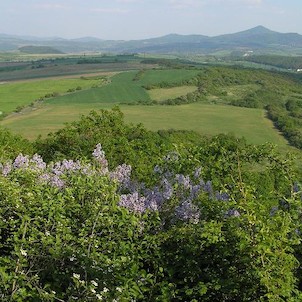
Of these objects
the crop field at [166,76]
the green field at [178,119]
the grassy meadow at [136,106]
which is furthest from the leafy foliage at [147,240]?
the crop field at [166,76]

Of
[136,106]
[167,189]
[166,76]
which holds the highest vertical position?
[167,189]

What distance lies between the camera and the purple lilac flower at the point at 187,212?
7.90m

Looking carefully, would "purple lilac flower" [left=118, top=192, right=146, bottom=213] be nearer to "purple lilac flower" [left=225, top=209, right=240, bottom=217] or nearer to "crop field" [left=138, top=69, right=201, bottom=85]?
"purple lilac flower" [left=225, top=209, right=240, bottom=217]

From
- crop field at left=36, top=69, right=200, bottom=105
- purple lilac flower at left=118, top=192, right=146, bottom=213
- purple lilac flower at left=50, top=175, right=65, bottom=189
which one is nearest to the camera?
purple lilac flower at left=118, top=192, right=146, bottom=213

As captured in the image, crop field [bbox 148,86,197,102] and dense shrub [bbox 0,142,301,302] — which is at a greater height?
dense shrub [bbox 0,142,301,302]

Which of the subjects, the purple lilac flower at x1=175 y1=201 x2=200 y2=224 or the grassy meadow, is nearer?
the purple lilac flower at x1=175 y1=201 x2=200 y2=224

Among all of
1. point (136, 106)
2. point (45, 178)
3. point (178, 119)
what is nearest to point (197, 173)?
point (45, 178)

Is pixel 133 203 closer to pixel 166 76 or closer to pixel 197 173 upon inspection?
pixel 197 173

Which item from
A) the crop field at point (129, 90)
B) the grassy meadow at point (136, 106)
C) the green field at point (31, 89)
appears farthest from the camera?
the crop field at point (129, 90)

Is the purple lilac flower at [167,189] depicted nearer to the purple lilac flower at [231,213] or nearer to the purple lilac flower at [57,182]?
the purple lilac flower at [231,213]

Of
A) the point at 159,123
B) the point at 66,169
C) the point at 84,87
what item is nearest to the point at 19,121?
the point at 159,123

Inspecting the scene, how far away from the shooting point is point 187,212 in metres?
8.05

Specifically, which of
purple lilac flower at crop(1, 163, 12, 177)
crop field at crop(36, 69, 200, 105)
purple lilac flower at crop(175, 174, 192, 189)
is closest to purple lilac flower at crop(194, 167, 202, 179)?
purple lilac flower at crop(175, 174, 192, 189)

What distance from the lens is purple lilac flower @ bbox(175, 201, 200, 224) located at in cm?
790
